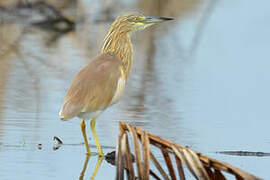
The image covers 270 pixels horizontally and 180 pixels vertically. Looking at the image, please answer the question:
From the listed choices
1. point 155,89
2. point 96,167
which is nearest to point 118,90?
point 96,167

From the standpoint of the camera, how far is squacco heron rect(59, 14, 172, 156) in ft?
20.2

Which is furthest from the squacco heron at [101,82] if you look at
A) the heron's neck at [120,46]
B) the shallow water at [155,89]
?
the shallow water at [155,89]

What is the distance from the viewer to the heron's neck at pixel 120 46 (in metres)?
6.93

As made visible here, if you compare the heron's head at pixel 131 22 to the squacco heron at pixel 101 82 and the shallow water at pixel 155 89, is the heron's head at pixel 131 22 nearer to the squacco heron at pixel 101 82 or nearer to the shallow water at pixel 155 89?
the squacco heron at pixel 101 82

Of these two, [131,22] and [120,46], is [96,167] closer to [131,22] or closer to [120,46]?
[120,46]

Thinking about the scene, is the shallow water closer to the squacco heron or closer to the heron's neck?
the squacco heron

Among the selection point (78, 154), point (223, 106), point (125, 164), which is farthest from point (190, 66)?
point (125, 164)

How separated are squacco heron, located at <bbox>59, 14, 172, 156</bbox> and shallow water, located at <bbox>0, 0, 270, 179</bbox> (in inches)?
14.0

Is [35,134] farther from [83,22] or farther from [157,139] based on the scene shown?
[83,22]

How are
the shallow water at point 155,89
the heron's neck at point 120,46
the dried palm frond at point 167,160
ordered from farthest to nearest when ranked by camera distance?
1. the heron's neck at point 120,46
2. the shallow water at point 155,89
3. the dried palm frond at point 167,160

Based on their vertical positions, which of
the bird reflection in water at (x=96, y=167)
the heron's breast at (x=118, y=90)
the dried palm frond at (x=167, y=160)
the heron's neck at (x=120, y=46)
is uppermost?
the heron's neck at (x=120, y=46)

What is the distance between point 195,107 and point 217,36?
5.66 meters

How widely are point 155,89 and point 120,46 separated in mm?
2522

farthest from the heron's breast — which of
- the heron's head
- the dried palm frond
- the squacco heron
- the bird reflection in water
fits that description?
the dried palm frond
